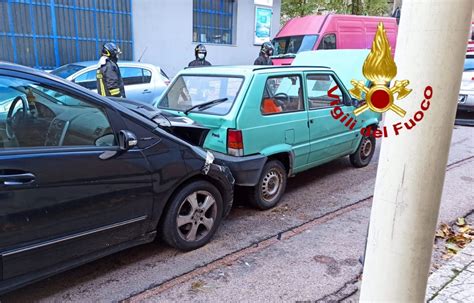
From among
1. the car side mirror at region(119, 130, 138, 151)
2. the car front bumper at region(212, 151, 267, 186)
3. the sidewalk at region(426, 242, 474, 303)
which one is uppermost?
the car side mirror at region(119, 130, 138, 151)

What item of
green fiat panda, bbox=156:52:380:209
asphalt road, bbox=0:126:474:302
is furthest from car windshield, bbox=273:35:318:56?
asphalt road, bbox=0:126:474:302

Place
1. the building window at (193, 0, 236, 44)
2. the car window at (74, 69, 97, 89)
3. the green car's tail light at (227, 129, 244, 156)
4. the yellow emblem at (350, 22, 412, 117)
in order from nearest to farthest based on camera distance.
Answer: the yellow emblem at (350, 22, 412, 117) < the green car's tail light at (227, 129, 244, 156) < the car window at (74, 69, 97, 89) < the building window at (193, 0, 236, 44)

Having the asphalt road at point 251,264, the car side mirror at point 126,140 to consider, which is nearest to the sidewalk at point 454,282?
the asphalt road at point 251,264

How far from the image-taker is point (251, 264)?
3.45m

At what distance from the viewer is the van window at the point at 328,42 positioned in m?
12.6

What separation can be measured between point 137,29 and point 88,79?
5.20 metres

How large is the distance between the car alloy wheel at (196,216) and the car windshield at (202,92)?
1.03m

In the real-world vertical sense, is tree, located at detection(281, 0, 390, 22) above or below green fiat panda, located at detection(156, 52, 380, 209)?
above

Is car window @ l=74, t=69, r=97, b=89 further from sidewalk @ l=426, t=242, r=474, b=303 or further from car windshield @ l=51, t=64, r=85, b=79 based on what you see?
sidewalk @ l=426, t=242, r=474, b=303

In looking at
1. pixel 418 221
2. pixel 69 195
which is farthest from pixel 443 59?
pixel 69 195

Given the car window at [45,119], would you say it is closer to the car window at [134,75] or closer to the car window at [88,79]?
the car window at [88,79]

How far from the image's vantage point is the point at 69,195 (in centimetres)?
272

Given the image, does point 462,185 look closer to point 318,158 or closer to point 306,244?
point 318,158

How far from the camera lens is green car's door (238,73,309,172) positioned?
4.24 m
